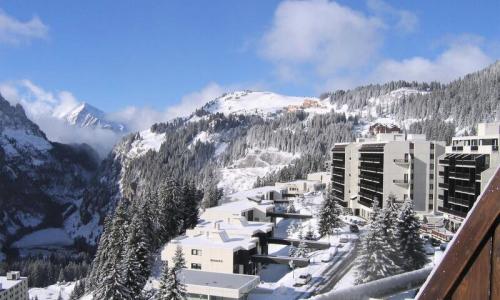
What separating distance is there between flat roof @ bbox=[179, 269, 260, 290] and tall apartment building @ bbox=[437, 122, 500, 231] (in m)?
25.2

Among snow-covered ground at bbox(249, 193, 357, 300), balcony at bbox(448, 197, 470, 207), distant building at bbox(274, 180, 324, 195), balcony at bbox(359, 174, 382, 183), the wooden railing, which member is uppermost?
the wooden railing

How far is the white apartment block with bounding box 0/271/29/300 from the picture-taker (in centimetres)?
8147

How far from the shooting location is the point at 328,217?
5847 centimetres

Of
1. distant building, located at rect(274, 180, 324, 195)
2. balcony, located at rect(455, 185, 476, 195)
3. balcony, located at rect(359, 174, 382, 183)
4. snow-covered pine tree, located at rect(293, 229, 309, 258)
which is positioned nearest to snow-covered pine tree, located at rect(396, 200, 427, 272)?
snow-covered pine tree, located at rect(293, 229, 309, 258)

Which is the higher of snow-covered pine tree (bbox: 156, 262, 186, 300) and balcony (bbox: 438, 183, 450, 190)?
balcony (bbox: 438, 183, 450, 190)

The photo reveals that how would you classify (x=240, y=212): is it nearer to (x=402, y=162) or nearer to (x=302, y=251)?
(x=302, y=251)

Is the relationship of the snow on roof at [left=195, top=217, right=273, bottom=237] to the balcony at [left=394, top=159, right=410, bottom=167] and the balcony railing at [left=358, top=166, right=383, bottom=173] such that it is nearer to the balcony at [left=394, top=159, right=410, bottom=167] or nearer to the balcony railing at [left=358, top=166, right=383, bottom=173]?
the balcony railing at [left=358, top=166, right=383, bottom=173]

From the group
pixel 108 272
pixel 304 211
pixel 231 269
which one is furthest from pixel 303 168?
pixel 108 272

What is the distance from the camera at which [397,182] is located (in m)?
66.6

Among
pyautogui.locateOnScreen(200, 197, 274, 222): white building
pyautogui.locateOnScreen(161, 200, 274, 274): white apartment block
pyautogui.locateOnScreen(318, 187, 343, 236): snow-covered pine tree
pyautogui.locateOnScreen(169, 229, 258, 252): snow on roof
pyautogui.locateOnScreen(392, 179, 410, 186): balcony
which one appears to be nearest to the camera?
pyautogui.locateOnScreen(161, 200, 274, 274): white apartment block

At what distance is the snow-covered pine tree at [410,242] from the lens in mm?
38781

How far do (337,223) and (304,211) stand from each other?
20.4m

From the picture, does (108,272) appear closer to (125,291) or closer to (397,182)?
(125,291)

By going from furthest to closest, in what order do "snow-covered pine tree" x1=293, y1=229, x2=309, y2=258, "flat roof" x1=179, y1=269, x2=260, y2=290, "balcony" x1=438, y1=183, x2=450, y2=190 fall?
"balcony" x1=438, y1=183, x2=450, y2=190 < "snow-covered pine tree" x1=293, y1=229, x2=309, y2=258 < "flat roof" x1=179, y1=269, x2=260, y2=290
